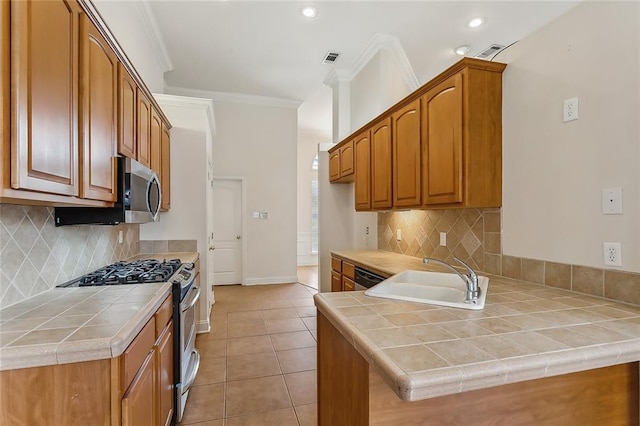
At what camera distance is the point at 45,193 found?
3.90 feet

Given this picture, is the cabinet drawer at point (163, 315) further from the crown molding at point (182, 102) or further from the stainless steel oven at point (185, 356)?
the crown molding at point (182, 102)

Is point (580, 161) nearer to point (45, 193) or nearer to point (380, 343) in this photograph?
point (380, 343)

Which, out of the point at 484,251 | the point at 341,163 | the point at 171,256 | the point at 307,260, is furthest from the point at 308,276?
the point at 484,251

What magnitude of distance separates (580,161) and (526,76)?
2.17 ft

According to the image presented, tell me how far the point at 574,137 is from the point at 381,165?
163 cm

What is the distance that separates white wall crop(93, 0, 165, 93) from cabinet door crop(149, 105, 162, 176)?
24.5 inches

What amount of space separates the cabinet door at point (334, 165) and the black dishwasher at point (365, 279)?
162cm

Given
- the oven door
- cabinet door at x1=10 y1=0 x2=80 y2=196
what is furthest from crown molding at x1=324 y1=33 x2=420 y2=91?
the oven door

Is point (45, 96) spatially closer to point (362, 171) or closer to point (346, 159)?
point (362, 171)

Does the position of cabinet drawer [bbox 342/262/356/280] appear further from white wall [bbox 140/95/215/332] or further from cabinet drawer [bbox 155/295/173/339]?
cabinet drawer [bbox 155/295/173/339]

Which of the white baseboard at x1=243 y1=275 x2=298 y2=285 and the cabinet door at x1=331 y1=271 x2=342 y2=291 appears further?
the white baseboard at x1=243 y1=275 x2=298 y2=285

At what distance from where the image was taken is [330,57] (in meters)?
4.37

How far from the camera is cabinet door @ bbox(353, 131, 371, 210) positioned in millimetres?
3414

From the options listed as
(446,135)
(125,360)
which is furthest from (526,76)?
(125,360)
